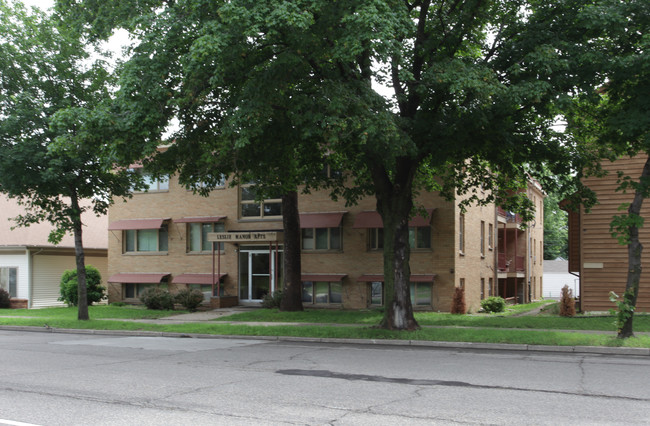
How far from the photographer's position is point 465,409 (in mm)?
7652

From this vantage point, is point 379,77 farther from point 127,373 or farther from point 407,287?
point 127,373

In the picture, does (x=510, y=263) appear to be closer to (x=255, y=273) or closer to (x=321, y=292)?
(x=321, y=292)

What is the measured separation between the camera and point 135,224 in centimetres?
3016

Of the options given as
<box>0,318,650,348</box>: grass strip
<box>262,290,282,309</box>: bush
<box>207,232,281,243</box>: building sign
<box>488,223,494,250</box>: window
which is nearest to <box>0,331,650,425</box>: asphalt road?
<box>0,318,650,348</box>: grass strip

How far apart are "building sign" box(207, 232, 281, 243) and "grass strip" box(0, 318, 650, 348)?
6862 millimetres

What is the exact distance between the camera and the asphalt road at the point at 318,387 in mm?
7301

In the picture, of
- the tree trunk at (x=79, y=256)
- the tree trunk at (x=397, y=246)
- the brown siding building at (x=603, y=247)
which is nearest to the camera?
the tree trunk at (x=397, y=246)

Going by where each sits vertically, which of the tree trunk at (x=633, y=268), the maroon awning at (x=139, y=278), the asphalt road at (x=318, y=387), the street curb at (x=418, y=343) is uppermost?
the tree trunk at (x=633, y=268)

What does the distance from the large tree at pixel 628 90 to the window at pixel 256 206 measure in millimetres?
15627

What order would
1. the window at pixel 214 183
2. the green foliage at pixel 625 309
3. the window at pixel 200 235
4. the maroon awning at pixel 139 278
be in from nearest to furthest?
1. the green foliage at pixel 625 309
2. the window at pixel 214 183
3. the window at pixel 200 235
4. the maroon awning at pixel 139 278

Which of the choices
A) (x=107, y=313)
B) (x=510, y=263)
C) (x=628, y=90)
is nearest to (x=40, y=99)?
(x=107, y=313)

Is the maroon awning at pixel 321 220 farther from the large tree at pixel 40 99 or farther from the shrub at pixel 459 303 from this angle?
the large tree at pixel 40 99

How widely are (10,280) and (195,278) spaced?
1212cm

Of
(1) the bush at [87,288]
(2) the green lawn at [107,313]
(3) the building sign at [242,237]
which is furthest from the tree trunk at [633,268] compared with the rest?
(1) the bush at [87,288]
